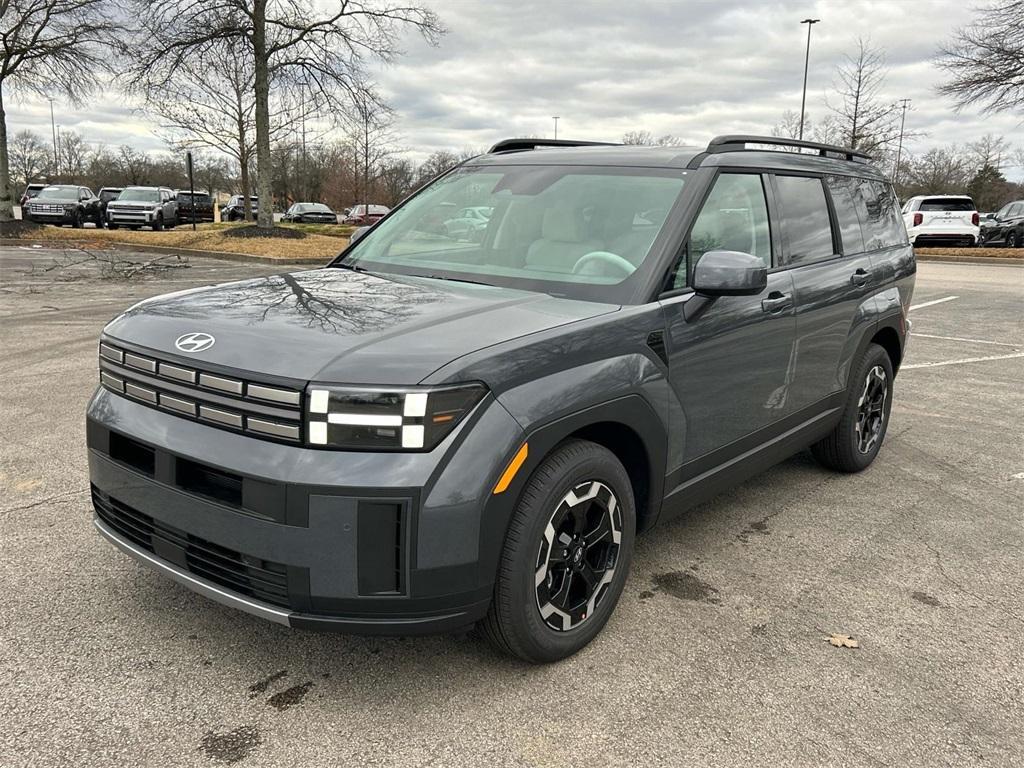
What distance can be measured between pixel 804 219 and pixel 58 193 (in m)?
32.0

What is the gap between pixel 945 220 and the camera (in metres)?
26.4

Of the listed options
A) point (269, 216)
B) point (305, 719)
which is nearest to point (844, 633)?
point (305, 719)

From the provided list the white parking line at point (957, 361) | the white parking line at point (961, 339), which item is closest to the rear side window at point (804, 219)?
the white parking line at point (957, 361)

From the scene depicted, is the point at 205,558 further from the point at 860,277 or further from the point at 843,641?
the point at 860,277

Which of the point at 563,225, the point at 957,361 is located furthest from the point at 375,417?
the point at 957,361

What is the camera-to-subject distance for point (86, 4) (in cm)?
2169

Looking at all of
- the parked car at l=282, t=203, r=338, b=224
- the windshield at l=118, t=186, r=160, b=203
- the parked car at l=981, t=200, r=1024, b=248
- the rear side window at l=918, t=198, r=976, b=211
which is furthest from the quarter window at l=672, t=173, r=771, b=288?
the parked car at l=282, t=203, r=338, b=224

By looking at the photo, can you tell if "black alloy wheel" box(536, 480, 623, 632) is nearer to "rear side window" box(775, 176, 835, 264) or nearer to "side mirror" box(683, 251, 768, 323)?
"side mirror" box(683, 251, 768, 323)

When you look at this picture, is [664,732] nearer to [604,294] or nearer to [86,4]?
[604,294]

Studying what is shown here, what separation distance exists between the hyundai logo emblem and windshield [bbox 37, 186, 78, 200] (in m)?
31.6

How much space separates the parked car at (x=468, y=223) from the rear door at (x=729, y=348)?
1102mm

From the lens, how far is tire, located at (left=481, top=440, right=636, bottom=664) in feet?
8.54

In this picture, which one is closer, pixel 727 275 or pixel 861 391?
pixel 727 275

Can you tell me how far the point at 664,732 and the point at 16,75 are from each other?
26.3 m
